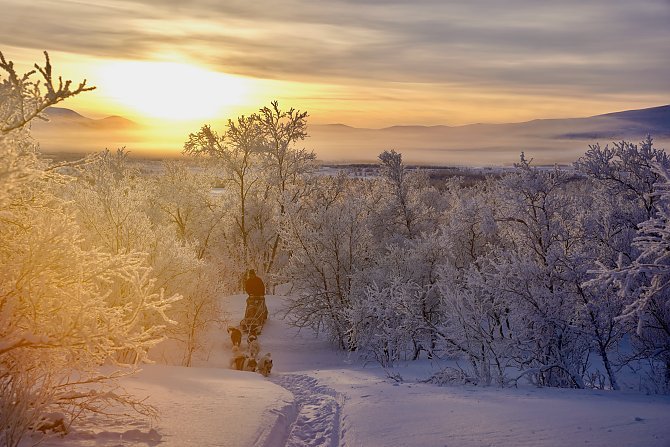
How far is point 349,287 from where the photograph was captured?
80.7ft

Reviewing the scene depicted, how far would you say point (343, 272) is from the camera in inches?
973

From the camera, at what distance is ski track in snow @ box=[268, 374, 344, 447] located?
27.3 feet

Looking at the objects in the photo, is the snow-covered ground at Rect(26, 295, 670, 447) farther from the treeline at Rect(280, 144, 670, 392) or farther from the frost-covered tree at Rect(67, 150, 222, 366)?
the frost-covered tree at Rect(67, 150, 222, 366)

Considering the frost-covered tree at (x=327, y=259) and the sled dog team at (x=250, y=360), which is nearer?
the sled dog team at (x=250, y=360)

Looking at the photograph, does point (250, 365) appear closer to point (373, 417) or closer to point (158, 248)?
point (158, 248)

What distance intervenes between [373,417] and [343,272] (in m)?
15.8

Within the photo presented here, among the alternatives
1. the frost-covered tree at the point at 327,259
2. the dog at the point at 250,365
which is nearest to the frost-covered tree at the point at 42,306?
the dog at the point at 250,365

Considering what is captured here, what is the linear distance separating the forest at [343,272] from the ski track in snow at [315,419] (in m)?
2.31

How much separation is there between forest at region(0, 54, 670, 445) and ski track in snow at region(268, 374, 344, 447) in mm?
2311

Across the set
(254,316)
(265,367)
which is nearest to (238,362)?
(265,367)

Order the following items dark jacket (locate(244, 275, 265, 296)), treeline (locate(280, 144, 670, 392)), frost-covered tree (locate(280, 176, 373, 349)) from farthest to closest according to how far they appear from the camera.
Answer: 1. frost-covered tree (locate(280, 176, 373, 349))
2. dark jacket (locate(244, 275, 265, 296))
3. treeline (locate(280, 144, 670, 392))

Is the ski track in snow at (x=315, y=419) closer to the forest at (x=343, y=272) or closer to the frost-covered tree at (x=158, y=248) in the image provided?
the forest at (x=343, y=272)

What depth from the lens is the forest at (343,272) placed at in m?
6.28

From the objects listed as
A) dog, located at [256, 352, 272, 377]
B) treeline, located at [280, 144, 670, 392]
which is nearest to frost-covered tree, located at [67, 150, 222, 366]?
dog, located at [256, 352, 272, 377]
